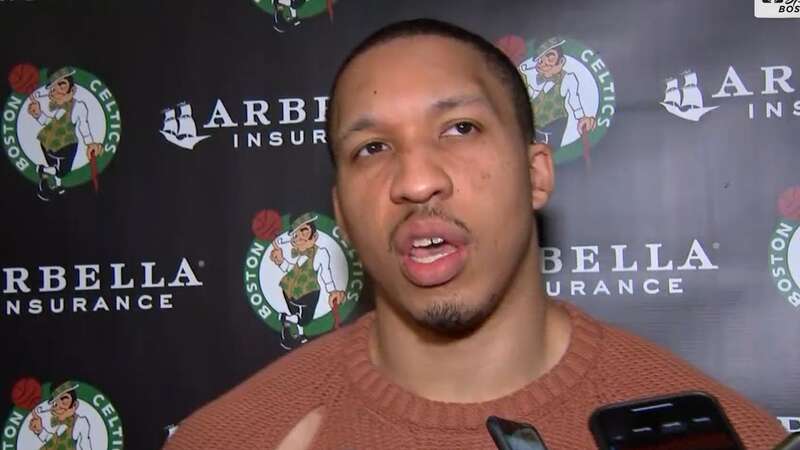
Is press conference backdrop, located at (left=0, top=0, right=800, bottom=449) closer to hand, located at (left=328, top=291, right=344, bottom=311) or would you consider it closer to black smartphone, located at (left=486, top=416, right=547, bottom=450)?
hand, located at (left=328, top=291, right=344, bottom=311)

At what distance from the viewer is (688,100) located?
1301mm

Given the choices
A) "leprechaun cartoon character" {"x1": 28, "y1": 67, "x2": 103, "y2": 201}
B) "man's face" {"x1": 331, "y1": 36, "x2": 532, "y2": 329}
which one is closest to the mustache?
"man's face" {"x1": 331, "y1": 36, "x2": 532, "y2": 329}

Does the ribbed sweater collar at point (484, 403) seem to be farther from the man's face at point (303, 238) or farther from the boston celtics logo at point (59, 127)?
the boston celtics logo at point (59, 127)

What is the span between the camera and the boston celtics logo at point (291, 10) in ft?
4.50

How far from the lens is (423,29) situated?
1.00 m

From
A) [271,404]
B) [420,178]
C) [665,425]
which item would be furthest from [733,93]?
[665,425]

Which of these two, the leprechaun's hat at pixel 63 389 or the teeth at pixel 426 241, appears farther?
the leprechaun's hat at pixel 63 389

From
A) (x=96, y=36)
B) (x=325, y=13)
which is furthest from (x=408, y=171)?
(x=96, y=36)

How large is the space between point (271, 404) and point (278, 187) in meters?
0.43

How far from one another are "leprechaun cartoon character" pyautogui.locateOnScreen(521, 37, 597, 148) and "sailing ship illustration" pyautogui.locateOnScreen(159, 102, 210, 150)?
0.48 m

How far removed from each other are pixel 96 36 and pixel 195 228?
1.09 ft

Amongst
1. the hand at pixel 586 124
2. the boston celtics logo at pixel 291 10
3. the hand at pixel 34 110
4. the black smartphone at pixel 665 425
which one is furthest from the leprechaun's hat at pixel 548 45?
the black smartphone at pixel 665 425

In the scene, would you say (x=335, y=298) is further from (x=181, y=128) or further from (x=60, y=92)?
(x=60, y=92)

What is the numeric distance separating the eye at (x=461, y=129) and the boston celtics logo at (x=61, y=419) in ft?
2.41
